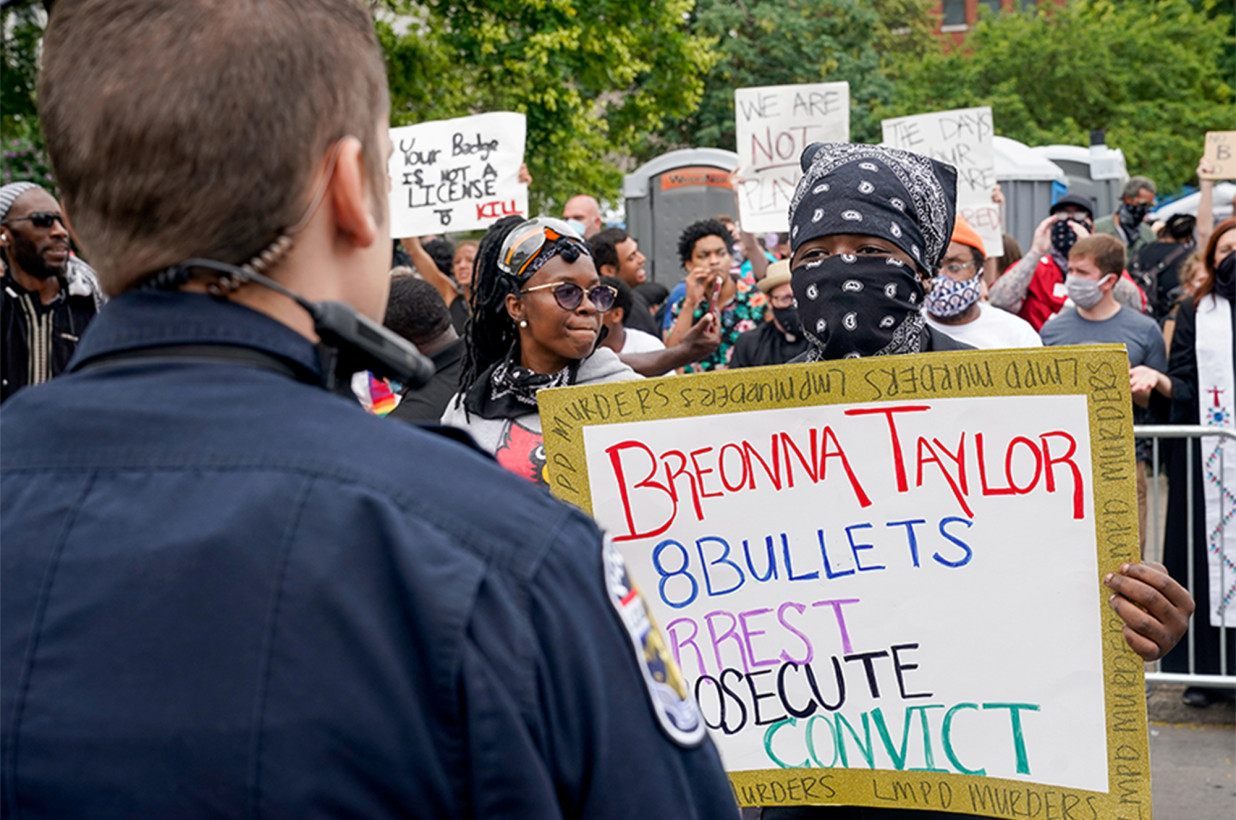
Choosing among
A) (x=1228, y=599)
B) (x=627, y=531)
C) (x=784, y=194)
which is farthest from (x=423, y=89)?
(x=627, y=531)

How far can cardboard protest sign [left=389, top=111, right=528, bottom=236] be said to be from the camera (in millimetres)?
8125

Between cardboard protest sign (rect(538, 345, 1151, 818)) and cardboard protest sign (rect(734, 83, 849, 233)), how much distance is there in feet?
20.1

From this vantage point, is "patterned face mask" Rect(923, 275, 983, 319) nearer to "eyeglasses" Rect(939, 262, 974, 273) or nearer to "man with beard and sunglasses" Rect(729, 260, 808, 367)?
"eyeglasses" Rect(939, 262, 974, 273)

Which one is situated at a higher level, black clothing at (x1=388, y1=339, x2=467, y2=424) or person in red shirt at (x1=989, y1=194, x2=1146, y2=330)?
person in red shirt at (x1=989, y1=194, x2=1146, y2=330)

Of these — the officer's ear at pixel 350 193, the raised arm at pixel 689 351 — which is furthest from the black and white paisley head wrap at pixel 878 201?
the raised arm at pixel 689 351

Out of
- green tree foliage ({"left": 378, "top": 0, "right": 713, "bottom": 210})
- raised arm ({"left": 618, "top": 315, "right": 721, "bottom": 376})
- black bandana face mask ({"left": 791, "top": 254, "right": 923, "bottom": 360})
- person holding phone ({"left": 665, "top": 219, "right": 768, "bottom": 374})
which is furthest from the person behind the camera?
green tree foliage ({"left": 378, "top": 0, "right": 713, "bottom": 210})

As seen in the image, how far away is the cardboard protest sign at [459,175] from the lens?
26.7 ft

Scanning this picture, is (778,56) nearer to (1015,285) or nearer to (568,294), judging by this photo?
(1015,285)

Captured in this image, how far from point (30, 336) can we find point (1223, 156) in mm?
8036

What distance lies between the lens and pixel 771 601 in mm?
2305

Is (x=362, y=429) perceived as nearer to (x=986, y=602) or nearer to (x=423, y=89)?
(x=986, y=602)

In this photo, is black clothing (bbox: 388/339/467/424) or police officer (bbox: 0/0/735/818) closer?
police officer (bbox: 0/0/735/818)

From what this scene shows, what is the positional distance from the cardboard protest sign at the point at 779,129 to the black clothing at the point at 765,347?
178cm

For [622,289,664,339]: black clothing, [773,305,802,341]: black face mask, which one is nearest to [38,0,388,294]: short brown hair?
[773,305,802,341]: black face mask
